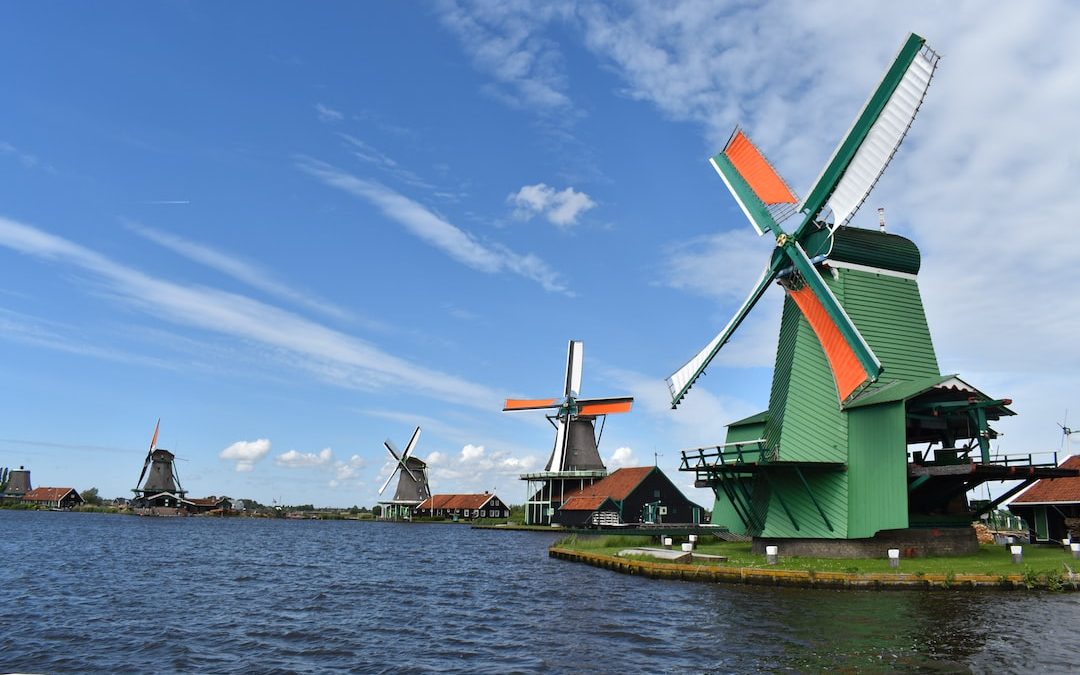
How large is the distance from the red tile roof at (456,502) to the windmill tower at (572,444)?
78.1 feet

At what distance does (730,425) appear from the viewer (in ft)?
122

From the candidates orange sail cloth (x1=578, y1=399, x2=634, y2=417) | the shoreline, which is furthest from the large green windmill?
orange sail cloth (x1=578, y1=399, x2=634, y2=417)

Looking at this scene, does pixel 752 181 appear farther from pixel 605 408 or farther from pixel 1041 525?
pixel 605 408

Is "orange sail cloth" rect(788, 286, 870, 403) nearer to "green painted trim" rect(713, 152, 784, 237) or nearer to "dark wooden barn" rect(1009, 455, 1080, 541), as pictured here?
"green painted trim" rect(713, 152, 784, 237)

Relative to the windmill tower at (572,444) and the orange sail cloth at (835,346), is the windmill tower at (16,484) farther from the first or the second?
the orange sail cloth at (835,346)

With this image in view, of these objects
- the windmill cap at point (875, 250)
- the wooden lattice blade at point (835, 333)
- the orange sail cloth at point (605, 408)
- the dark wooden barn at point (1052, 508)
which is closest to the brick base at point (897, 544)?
the wooden lattice blade at point (835, 333)

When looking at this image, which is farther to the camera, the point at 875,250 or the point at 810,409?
the point at 875,250

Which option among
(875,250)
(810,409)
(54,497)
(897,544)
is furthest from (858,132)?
(54,497)

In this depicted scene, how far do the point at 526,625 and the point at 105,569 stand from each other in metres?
20.7

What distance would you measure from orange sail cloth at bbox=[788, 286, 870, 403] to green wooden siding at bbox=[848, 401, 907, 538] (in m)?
1.31

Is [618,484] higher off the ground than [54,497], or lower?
higher

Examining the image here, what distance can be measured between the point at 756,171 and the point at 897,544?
51.5ft

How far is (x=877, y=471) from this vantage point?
83.2ft

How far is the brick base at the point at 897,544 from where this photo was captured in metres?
25.4
